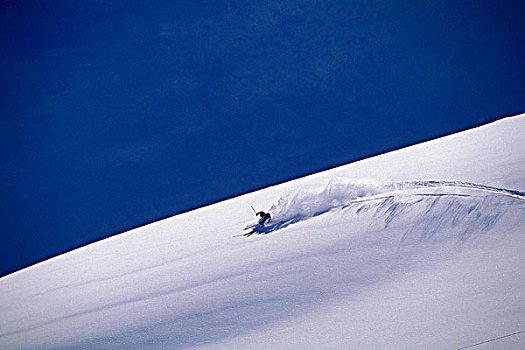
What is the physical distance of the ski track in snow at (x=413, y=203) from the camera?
3.32 ft

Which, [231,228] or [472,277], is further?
[231,228]

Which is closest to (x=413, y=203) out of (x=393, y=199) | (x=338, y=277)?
(x=393, y=199)

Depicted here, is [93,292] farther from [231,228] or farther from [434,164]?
[434,164]

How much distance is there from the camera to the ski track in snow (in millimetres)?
1013

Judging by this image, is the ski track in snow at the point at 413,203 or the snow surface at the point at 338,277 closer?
the snow surface at the point at 338,277

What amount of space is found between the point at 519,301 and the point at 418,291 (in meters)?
0.18

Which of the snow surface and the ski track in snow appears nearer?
the snow surface

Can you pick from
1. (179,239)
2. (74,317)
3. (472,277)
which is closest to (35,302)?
(74,317)

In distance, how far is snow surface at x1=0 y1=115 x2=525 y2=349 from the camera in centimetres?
74

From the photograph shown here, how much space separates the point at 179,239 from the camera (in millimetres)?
1828

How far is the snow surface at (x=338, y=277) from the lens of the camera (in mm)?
737

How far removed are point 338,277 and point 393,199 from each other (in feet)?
1.40

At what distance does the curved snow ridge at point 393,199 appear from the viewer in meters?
1.05

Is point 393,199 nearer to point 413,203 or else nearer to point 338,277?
point 413,203
